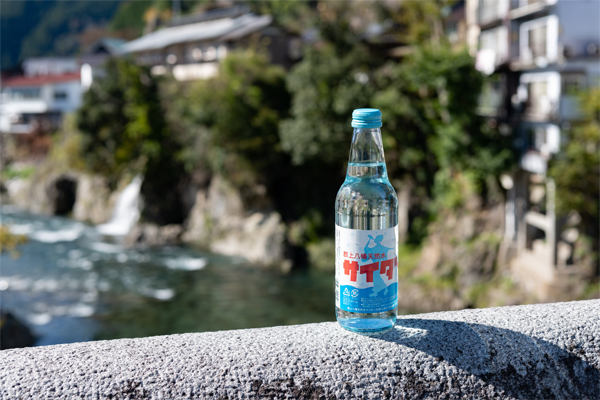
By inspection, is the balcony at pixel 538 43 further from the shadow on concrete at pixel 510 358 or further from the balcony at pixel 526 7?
the shadow on concrete at pixel 510 358

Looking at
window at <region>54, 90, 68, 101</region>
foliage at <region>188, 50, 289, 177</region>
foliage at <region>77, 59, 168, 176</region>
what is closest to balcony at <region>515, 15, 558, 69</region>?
foliage at <region>188, 50, 289, 177</region>

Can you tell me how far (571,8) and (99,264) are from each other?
55.5 feet

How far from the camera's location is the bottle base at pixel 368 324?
2002 mm

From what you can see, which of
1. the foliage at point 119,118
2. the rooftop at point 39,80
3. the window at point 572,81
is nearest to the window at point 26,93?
the rooftop at point 39,80

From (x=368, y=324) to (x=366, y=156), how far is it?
57cm

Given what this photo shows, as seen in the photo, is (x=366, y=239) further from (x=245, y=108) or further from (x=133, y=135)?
(x=133, y=135)

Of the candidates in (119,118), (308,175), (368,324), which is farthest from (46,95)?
(368,324)

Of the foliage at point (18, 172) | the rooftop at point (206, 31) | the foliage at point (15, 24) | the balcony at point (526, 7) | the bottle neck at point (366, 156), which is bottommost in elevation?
the foliage at point (18, 172)

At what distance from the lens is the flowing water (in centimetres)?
1653

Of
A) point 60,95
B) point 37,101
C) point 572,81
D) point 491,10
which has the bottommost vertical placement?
point 572,81

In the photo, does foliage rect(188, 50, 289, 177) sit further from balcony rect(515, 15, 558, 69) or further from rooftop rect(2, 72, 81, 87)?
rooftop rect(2, 72, 81, 87)

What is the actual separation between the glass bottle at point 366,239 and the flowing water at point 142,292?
1402cm

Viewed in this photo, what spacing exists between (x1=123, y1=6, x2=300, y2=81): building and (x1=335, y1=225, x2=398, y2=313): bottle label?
24032mm

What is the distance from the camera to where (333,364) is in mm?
1783
